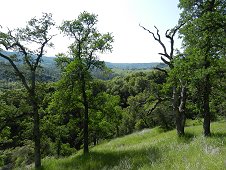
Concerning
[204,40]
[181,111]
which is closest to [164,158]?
[204,40]

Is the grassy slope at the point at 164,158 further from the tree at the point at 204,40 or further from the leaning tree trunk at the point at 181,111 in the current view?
the leaning tree trunk at the point at 181,111

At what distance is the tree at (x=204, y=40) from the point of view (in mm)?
16991

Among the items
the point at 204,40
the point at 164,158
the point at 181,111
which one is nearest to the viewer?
the point at 164,158

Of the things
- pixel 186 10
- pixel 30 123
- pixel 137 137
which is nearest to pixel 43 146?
pixel 137 137

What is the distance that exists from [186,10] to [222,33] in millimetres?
5357

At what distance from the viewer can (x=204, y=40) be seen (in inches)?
738

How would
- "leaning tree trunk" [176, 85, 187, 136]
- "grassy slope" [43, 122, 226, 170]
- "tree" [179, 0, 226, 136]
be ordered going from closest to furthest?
"grassy slope" [43, 122, 226, 170] → "tree" [179, 0, 226, 136] → "leaning tree trunk" [176, 85, 187, 136]

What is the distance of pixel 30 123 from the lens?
24.3 meters

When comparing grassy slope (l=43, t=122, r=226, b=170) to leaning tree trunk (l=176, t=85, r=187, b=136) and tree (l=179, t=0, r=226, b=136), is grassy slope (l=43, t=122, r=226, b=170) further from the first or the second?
leaning tree trunk (l=176, t=85, r=187, b=136)

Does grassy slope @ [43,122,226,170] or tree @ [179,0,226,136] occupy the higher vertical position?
tree @ [179,0,226,136]

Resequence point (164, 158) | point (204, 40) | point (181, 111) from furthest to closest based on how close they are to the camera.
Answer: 1. point (181, 111)
2. point (204, 40)
3. point (164, 158)

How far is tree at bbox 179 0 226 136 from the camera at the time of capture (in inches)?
669

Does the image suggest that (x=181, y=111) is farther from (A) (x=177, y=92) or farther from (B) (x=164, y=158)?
(B) (x=164, y=158)

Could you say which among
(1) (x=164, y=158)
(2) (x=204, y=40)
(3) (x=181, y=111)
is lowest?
(3) (x=181, y=111)
